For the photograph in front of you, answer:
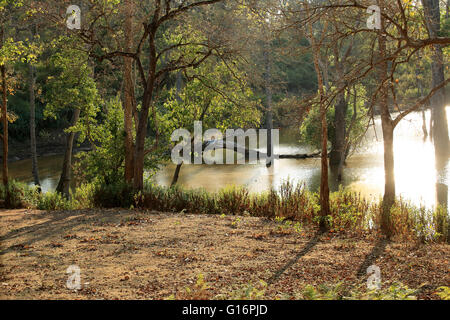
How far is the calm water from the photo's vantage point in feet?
57.8

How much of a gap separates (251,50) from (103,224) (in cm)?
570

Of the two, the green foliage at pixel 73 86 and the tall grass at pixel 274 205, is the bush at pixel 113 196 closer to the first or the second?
the tall grass at pixel 274 205

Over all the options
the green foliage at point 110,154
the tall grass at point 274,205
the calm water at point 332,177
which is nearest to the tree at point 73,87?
the green foliage at point 110,154

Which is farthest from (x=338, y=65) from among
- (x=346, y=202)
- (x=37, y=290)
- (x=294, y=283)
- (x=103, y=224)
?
(x=37, y=290)

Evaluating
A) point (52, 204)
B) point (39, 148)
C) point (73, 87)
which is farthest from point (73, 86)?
point (39, 148)

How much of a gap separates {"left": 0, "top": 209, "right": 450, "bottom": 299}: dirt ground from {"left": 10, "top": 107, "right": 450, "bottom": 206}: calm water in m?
7.36

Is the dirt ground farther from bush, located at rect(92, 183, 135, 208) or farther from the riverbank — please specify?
the riverbank

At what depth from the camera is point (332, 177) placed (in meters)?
21.0

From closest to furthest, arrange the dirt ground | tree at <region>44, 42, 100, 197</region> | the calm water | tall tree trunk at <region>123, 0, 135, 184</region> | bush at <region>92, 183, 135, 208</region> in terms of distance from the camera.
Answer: the dirt ground
bush at <region>92, 183, 135, 208</region>
tall tree trunk at <region>123, 0, 135, 184</region>
tree at <region>44, 42, 100, 197</region>
the calm water

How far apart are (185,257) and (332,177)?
597 inches

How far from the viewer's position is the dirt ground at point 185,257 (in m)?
5.62

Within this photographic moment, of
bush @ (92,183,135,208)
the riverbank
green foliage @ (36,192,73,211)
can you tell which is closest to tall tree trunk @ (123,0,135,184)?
bush @ (92,183,135,208)
